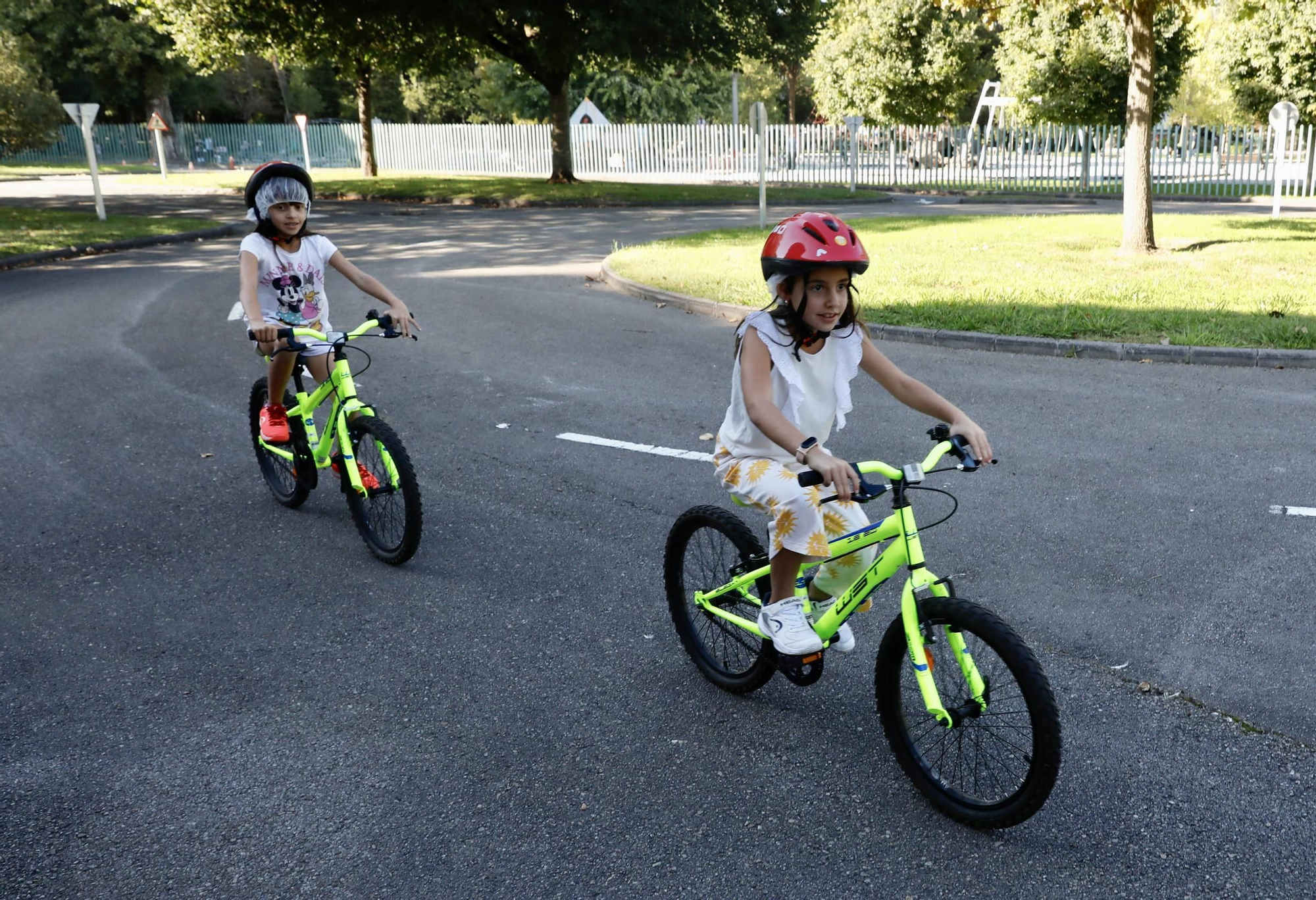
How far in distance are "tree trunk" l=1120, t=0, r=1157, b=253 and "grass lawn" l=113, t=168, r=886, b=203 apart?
13.2m

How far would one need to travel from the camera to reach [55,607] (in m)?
4.84

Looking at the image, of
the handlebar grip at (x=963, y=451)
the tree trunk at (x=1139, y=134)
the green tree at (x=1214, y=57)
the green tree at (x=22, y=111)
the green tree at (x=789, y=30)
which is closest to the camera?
the handlebar grip at (x=963, y=451)

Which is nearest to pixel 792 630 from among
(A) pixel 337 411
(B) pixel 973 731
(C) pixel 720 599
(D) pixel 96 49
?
(C) pixel 720 599

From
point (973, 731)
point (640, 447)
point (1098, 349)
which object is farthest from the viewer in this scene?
point (1098, 349)

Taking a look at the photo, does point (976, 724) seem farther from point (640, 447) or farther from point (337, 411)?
point (640, 447)

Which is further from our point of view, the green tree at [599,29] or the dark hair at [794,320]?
the green tree at [599,29]

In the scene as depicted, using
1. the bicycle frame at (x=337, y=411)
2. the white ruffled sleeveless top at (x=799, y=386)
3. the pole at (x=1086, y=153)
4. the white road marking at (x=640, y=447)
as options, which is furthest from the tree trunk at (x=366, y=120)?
the white ruffled sleeveless top at (x=799, y=386)

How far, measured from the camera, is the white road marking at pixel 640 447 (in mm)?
6770

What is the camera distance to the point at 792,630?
350 cm

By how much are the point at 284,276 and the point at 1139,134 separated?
41.3 ft

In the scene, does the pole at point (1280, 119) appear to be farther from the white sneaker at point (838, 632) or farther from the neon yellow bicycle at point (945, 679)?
the neon yellow bicycle at point (945, 679)

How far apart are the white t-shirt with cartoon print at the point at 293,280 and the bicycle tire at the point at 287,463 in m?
0.43

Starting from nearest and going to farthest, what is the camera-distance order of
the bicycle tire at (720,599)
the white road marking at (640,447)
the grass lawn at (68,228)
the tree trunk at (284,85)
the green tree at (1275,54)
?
the bicycle tire at (720,599)
the white road marking at (640,447)
the grass lawn at (68,228)
the green tree at (1275,54)
the tree trunk at (284,85)

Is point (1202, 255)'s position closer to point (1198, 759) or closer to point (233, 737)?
point (1198, 759)
